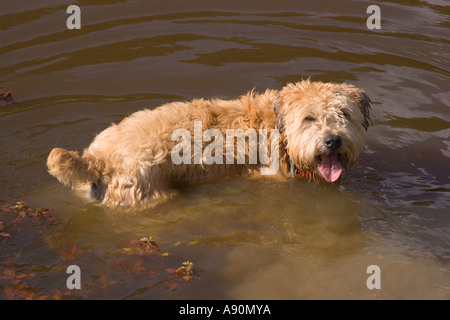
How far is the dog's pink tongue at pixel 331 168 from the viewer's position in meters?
6.47

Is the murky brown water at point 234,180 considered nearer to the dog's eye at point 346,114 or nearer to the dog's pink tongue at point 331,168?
the dog's pink tongue at point 331,168

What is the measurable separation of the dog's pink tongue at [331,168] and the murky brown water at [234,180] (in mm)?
557

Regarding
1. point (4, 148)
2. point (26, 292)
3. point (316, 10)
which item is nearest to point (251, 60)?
point (316, 10)

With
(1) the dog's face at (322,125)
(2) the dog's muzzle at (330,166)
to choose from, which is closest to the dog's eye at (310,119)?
(1) the dog's face at (322,125)

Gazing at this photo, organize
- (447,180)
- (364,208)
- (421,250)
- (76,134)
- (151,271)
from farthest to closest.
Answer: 1. (76,134)
2. (447,180)
3. (364,208)
4. (421,250)
5. (151,271)

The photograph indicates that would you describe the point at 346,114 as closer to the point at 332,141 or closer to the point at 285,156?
the point at 332,141

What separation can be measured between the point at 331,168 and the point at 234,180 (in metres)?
1.17

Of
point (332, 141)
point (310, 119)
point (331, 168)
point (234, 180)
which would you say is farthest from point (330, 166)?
point (234, 180)

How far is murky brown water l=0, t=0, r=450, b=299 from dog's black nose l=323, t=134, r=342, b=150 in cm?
95

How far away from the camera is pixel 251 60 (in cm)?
982

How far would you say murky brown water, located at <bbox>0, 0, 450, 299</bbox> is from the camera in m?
5.76

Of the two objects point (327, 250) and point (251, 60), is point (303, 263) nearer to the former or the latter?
point (327, 250)

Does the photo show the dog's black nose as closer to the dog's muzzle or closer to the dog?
the dog

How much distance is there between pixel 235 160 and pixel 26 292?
2660 mm
